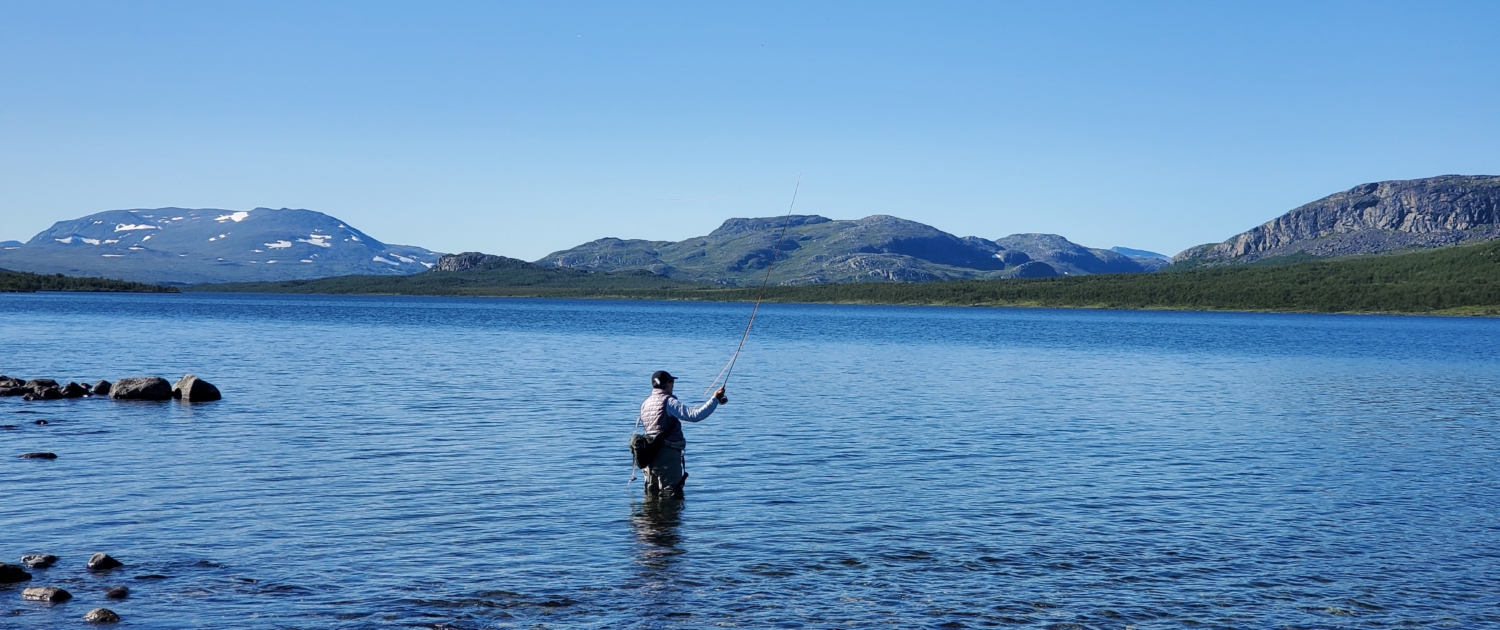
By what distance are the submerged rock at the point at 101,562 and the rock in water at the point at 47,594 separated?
4.23ft

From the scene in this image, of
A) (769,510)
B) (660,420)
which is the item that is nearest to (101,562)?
(660,420)

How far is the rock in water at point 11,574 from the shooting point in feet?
43.2

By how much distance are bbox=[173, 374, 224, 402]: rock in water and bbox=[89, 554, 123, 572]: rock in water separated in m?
21.2

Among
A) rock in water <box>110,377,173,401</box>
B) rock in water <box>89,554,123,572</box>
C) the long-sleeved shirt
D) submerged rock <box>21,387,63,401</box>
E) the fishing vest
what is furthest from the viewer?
submerged rock <box>21,387,63,401</box>

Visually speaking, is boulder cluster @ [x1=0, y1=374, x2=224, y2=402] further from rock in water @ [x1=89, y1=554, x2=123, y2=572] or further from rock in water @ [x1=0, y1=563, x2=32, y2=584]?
rock in water @ [x1=0, y1=563, x2=32, y2=584]

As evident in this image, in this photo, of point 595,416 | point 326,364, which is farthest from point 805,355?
point 595,416

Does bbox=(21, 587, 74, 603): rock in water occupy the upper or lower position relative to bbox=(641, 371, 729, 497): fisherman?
lower

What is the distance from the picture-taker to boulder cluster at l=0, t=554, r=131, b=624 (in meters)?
11.8

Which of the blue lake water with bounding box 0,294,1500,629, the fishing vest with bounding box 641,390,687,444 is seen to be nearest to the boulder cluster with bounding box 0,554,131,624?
the blue lake water with bounding box 0,294,1500,629

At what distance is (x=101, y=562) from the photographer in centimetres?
1381

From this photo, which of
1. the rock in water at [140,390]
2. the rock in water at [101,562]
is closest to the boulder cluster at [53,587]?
the rock in water at [101,562]

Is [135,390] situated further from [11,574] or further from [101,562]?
[11,574]

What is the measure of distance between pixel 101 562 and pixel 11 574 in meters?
0.92

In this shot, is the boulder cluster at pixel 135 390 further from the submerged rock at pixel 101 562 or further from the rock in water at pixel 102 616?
the rock in water at pixel 102 616
